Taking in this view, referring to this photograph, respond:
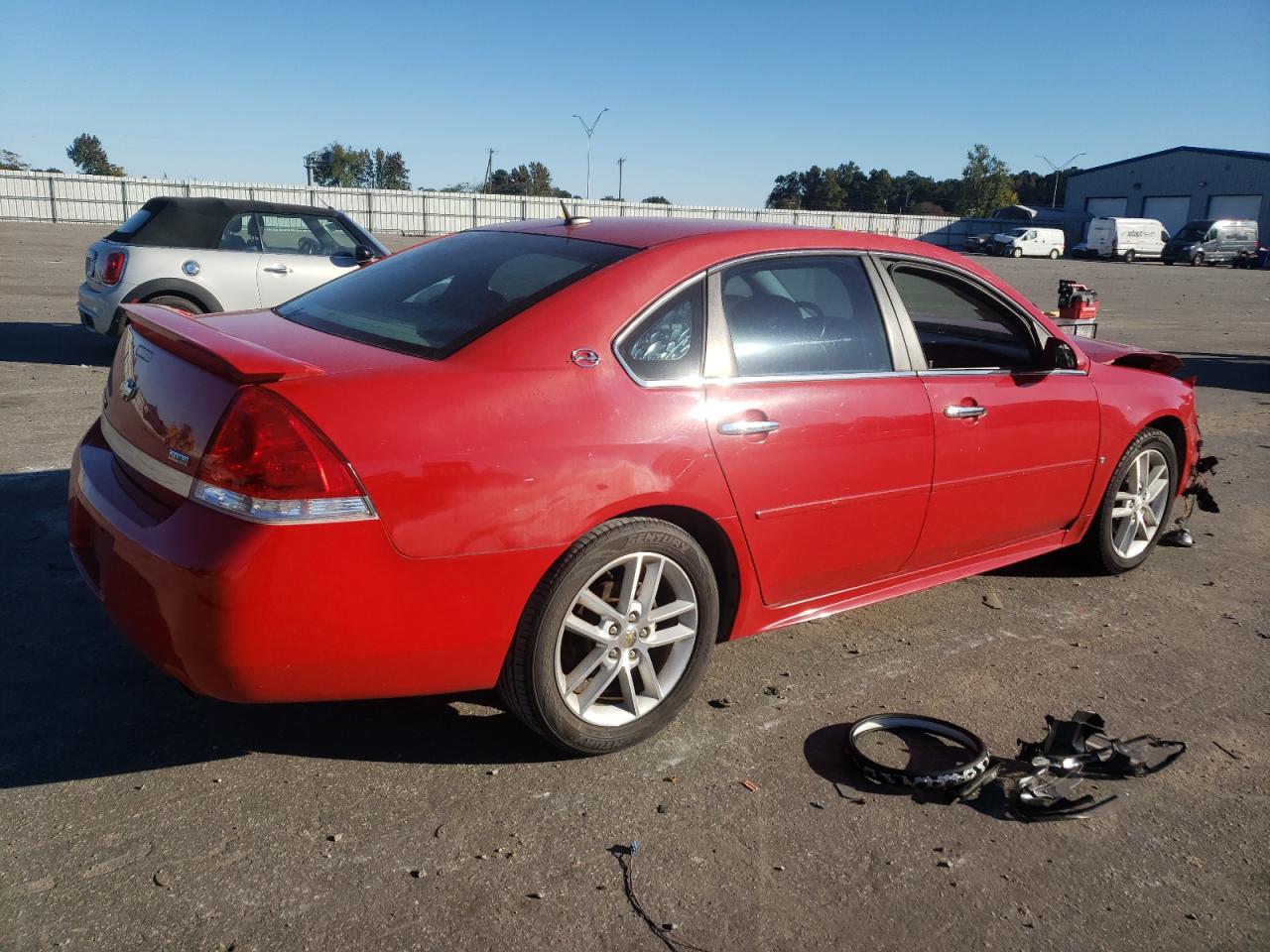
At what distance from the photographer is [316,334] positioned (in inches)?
130

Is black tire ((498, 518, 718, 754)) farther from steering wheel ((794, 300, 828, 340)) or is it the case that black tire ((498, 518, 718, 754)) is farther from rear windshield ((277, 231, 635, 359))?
steering wheel ((794, 300, 828, 340))

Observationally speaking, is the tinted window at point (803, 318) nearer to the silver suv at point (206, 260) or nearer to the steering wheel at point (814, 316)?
the steering wheel at point (814, 316)

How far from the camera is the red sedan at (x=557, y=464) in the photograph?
2.63 m

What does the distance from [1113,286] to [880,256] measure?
3089 cm

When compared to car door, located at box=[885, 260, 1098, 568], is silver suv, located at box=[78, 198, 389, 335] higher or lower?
higher

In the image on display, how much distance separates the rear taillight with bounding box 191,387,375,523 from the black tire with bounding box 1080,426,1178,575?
3.62 metres

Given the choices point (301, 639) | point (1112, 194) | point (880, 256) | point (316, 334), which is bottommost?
point (301, 639)

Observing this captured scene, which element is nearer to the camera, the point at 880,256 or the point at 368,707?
the point at 368,707

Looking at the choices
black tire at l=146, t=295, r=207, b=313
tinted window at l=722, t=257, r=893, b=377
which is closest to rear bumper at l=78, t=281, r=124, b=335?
black tire at l=146, t=295, r=207, b=313

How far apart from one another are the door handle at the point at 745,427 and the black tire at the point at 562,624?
354mm

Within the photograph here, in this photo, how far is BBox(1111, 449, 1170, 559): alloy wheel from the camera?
4977mm

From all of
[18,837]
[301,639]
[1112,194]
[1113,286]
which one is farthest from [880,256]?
[1112,194]

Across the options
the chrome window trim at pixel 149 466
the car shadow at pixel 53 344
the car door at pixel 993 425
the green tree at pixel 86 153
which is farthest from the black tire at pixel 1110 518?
the green tree at pixel 86 153

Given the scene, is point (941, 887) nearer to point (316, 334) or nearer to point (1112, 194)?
point (316, 334)
